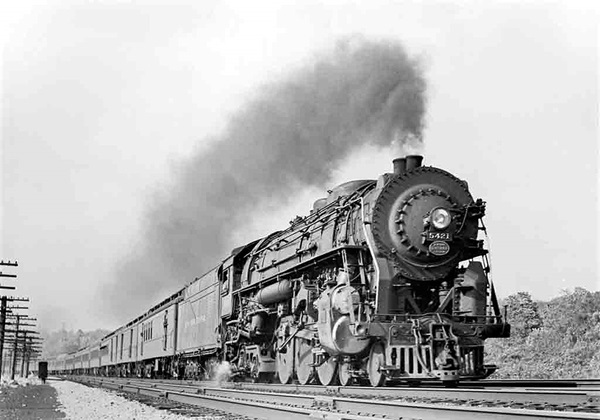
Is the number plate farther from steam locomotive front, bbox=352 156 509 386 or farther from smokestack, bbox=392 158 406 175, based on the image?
smokestack, bbox=392 158 406 175

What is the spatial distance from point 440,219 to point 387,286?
4.70ft

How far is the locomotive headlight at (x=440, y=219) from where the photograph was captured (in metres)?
11.6

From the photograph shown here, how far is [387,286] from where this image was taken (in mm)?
11305

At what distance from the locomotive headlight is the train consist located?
0.6 inches

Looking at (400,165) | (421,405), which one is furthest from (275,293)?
(421,405)

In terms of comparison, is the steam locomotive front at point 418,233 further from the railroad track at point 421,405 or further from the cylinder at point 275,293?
the cylinder at point 275,293

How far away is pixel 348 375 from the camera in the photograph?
12.1 metres

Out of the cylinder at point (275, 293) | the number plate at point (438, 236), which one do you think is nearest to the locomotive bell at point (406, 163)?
the number plate at point (438, 236)

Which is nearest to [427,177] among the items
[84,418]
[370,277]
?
[370,277]

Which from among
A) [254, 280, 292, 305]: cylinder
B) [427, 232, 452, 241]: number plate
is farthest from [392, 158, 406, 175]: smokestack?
[254, 280, 292, 305]: cylinder

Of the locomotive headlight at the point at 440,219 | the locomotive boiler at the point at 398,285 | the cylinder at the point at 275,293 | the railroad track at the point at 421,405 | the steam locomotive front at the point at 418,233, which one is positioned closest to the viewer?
the railroad track at the point at 421,405

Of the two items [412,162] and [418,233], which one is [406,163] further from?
[418,233]

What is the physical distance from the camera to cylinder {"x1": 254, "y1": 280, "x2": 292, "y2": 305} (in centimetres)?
1500

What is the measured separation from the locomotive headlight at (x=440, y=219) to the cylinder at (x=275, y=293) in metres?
4.36
